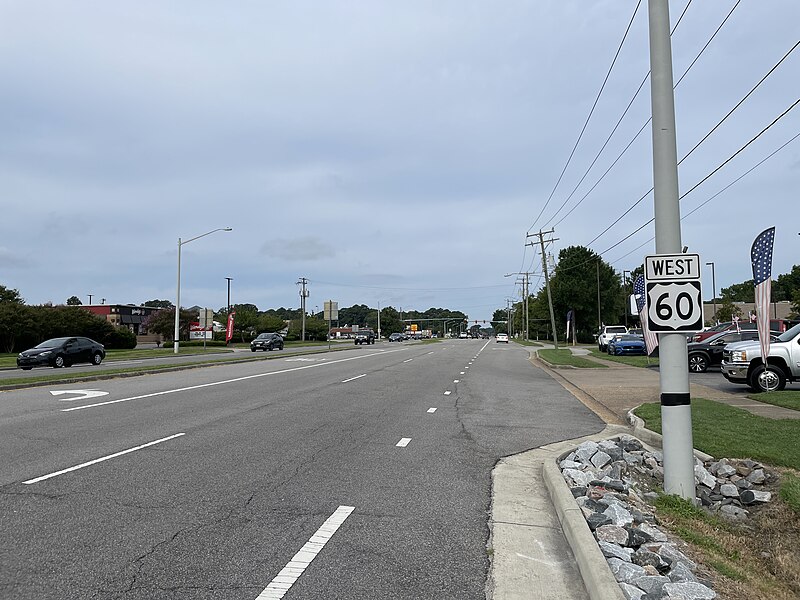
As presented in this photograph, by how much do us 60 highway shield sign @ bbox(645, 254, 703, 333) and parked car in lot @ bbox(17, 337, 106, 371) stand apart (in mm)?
31098

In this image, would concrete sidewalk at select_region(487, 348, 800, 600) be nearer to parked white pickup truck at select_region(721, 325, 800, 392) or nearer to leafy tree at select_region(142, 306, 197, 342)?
parked white pickup truck at select_region(721, 325, 800, 392)

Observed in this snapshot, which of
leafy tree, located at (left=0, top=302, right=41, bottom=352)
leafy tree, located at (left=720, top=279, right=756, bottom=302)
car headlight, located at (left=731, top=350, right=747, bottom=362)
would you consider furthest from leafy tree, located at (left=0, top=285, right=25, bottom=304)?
leafy tree, located at (left=720, top=279, right=756, bottom=302)


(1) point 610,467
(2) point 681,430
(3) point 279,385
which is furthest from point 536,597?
(3) point 279,385

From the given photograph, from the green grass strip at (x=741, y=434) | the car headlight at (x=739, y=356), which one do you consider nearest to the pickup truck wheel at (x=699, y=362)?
the car headlight at (x=739, y=356)

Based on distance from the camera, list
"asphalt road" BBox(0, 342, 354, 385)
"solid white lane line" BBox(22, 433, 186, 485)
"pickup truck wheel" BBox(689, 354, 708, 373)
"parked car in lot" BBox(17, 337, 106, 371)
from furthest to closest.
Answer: "parked car in lot" BBox(17, 337, 106, 371), "pickup truck wheel" BBox(689, 354, 708, 373), "asphalt road" BBox(0, 342, 354, 385), "solid white lane line" BBox(22, 433, 186, 485)

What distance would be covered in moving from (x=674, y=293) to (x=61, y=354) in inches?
1263

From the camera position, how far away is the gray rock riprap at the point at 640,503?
4.74m

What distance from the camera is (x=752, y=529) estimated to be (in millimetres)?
6992

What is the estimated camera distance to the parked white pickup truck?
1747cm

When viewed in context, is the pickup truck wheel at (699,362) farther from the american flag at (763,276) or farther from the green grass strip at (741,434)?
the green grass strip at (741,434)

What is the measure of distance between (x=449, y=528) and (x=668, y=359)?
117 inches

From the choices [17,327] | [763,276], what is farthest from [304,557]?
[17,327]

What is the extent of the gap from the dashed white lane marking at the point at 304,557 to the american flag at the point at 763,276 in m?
11.3

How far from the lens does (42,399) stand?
53.6ft
